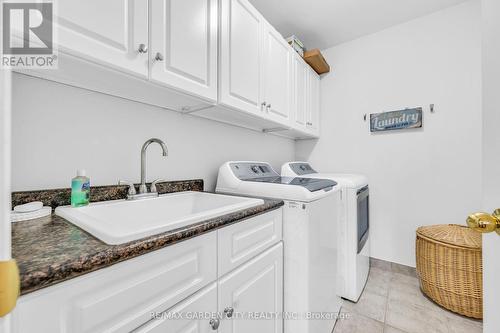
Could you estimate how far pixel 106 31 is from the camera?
751 millimetres

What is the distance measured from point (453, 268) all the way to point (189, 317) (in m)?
1.92

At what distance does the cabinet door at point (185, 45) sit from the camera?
90 centimetres

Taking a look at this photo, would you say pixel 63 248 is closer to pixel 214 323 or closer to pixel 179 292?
pixel 179 292

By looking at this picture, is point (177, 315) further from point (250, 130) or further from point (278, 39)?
point (278, 39)

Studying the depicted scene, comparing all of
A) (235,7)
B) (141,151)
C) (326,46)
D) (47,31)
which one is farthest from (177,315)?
(326,46)

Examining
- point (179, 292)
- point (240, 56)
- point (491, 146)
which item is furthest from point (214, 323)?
point (240, 56)

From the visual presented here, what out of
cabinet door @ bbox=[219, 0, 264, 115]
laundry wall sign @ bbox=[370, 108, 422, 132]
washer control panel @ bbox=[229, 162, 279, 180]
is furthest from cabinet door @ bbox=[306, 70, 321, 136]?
cabinet door @ bbox=[219, 0, 264, 115]

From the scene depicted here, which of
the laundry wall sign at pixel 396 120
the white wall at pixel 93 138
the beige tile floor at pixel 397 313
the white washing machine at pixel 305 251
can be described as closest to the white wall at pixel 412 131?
the laundry wall sign at pixel 396 120

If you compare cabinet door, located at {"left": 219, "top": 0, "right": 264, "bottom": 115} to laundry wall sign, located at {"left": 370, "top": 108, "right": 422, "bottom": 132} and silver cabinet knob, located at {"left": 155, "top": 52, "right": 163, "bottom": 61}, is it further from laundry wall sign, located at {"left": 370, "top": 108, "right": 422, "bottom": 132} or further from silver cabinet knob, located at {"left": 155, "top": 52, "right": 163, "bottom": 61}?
laundry wall sign, located at {"left": 370, "top": 108, "right": 422, "bottom": 132}

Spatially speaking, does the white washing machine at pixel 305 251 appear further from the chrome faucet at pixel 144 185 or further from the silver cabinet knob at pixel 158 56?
the silver cabinet knob at pixel 158 56

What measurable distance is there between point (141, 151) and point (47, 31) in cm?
60

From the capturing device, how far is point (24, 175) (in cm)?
83

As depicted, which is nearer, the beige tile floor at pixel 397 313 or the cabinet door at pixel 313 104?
the beige tile floor at pixel 397 313

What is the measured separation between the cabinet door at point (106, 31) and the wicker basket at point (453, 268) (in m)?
2.28
